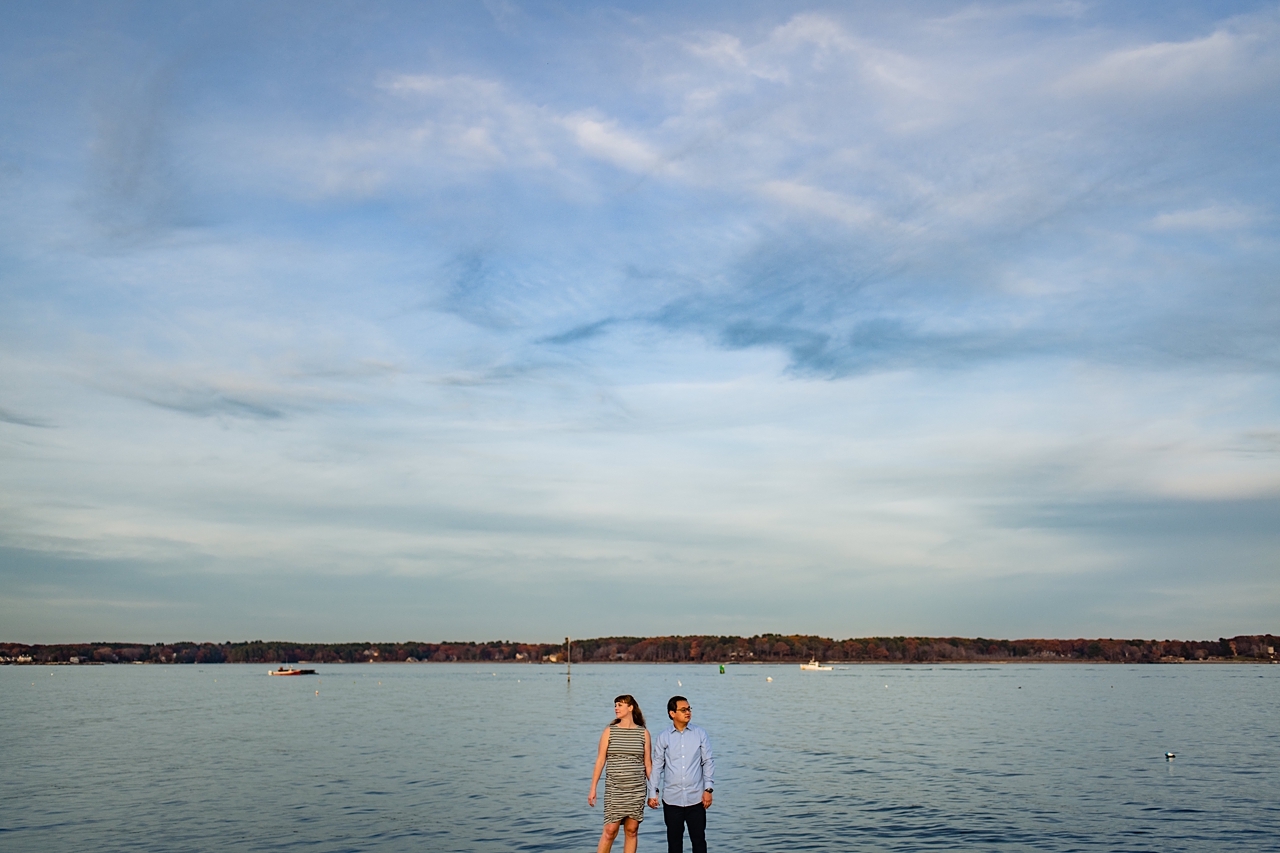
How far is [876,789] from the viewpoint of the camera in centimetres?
3891

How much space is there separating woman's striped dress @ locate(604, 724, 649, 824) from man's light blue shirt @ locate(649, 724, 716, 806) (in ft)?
1.13

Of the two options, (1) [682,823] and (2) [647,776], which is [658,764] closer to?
(2) [647,776]

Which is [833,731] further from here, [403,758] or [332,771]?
[332,771]

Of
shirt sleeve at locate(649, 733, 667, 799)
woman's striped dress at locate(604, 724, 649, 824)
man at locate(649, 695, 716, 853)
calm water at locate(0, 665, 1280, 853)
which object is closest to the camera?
woman's striped dress at locate(604, 724, 649, 824)

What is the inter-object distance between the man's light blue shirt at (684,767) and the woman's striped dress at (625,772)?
13.6 inches

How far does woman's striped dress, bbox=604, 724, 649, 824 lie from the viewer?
55.3 ft

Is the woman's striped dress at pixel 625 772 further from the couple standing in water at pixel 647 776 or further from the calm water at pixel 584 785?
the calm water at pixel 584 785

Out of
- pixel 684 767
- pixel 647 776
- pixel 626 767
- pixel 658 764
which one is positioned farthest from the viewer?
pixel 658 764

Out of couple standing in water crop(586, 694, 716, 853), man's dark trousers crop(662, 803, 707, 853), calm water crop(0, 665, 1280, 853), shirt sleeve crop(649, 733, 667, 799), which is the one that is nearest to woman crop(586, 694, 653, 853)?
couple standing in water crop(586, 694, 716, 853)

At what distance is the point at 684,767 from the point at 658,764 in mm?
631

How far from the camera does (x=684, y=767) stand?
55.7 feet

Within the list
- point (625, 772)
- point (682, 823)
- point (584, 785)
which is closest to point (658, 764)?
point (625, 772)

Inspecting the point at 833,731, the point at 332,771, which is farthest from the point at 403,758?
the point at 833,731

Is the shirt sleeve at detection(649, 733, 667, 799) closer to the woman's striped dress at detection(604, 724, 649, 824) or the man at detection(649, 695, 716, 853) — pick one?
the man at detection(649, 695, 716, 853)
